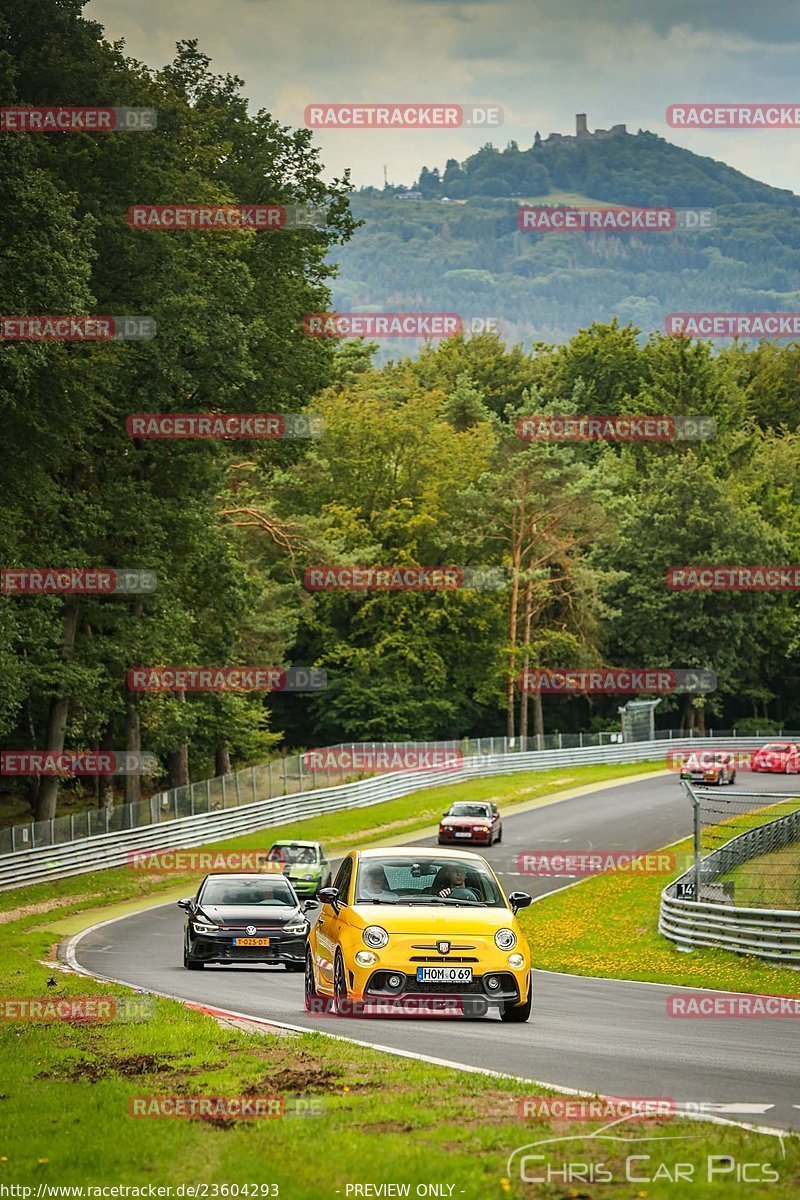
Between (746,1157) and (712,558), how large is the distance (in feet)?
273

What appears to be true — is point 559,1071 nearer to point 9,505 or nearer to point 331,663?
point 9,505

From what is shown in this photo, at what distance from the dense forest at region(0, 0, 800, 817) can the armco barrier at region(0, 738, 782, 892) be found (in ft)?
8.64

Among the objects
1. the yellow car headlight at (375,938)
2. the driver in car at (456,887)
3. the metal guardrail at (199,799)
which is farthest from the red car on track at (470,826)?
the yellow car headlight at (375,938)

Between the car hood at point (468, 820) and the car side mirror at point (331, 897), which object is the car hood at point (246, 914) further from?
the car hood at point (468, 820)

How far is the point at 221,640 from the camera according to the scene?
50.6 m

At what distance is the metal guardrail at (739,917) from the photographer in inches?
915

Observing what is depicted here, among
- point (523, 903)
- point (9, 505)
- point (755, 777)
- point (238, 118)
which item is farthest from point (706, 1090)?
point (755, 777)

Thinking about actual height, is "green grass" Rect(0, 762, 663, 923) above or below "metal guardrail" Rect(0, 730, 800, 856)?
below

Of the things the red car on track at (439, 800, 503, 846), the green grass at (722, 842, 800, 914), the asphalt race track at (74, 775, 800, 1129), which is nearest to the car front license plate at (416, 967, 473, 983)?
the asphalt race track at (74, 775, 800, 1129)

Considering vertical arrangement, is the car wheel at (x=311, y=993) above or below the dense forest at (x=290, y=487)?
below

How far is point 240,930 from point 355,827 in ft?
103

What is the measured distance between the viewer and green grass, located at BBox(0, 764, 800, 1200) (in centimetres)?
770

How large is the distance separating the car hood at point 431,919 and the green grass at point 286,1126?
3.48ft

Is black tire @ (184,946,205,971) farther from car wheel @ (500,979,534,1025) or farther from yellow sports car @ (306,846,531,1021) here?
car wheel @ (500,979,534,1025)
